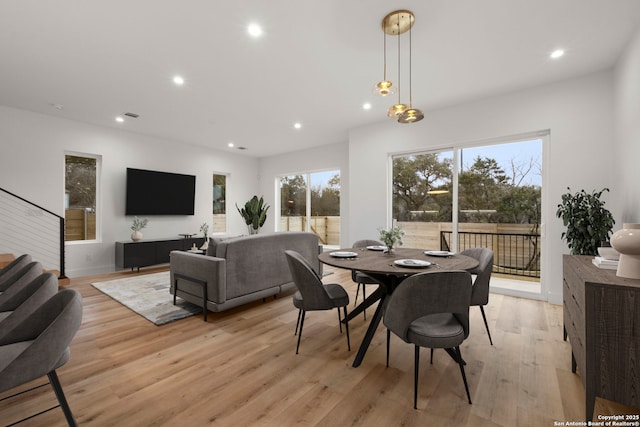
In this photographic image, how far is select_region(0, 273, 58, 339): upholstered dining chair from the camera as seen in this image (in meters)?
1.57

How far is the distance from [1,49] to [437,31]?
14.4 ft

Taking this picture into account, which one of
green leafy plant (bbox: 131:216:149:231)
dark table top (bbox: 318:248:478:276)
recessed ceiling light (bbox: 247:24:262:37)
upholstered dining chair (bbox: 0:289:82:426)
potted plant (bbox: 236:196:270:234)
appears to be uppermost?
recessed ceiling light (bbox: 247:24:262:37)

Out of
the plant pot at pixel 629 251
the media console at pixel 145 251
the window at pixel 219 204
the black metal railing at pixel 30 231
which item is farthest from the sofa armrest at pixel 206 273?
the window at pixel 219 204

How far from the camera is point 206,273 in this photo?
A: 123 inches

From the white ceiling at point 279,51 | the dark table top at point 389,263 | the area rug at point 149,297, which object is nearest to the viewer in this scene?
the dark table top at point 389,263

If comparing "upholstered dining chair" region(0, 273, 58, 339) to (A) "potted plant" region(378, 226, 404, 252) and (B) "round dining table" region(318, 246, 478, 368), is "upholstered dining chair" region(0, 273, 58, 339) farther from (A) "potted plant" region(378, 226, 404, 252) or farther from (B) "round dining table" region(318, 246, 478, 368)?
(A) "potted plant" region(378, 226, 404, 252)

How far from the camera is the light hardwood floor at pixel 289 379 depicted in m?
1.65

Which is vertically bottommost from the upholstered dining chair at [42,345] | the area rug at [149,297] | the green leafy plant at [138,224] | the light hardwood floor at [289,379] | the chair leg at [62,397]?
the light hardwood floor at [289,379]

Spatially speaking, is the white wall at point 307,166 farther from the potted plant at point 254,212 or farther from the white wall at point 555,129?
the white wall at point 555,129

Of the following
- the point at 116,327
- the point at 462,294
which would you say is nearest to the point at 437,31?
the point at 462,294

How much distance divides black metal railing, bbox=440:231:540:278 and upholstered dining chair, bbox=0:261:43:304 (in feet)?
16.2

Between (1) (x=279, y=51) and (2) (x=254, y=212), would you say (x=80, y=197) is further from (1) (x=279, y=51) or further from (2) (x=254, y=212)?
(1) (x=279, y=51)

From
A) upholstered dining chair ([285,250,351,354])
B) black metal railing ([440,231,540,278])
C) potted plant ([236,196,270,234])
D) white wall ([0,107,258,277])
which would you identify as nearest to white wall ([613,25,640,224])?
black metal railing ([440,231,540,278])

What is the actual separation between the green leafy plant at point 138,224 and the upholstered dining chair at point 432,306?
588cm
